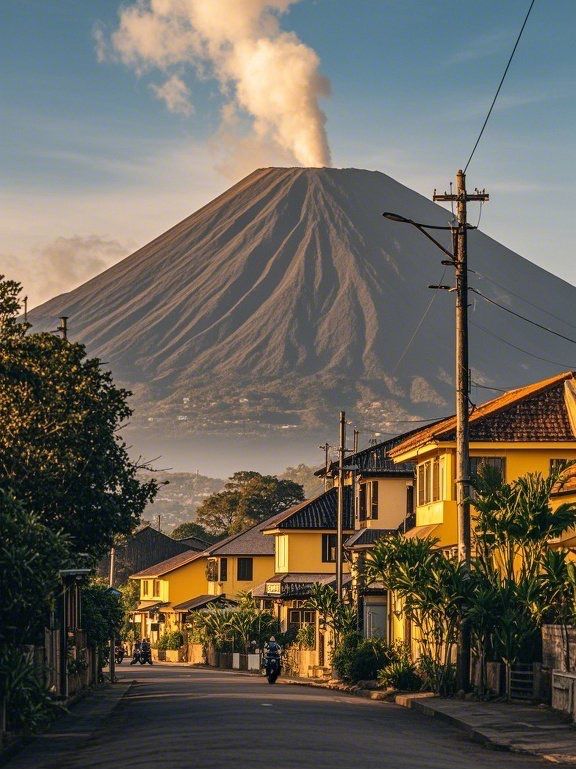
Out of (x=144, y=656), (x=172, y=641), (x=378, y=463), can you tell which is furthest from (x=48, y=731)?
(x=172, y=641)

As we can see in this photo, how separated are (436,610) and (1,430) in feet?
37.8

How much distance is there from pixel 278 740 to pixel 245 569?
275 ft

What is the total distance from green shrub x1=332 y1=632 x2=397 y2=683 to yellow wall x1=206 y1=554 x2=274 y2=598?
5479 centimetres

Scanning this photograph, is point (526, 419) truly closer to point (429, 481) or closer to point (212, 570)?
point (429, 481)

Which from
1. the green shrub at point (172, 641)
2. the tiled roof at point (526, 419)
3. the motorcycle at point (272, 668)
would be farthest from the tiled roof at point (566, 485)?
the green shrub at point (172, 641)

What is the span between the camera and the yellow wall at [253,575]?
10544 centimetres

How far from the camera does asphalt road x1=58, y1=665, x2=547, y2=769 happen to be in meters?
19.7

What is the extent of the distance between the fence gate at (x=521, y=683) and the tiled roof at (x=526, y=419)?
53.7 feet

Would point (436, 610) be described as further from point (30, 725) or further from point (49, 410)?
point (30, 725)

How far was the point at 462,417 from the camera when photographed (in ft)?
118

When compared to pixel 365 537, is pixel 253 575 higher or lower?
lower

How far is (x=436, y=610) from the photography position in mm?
37969

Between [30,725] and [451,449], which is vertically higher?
[451,449]

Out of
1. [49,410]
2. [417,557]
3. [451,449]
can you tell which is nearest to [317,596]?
[451,449]
